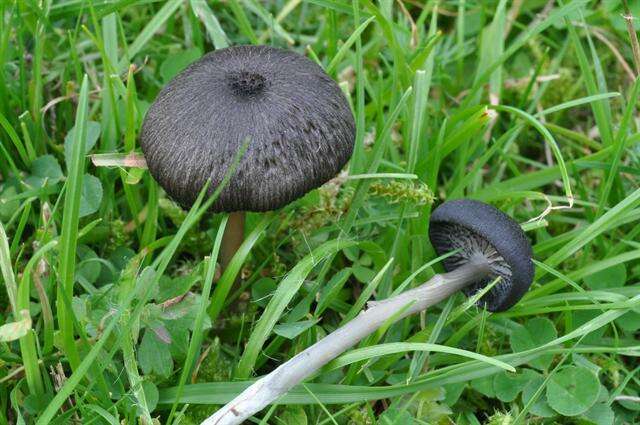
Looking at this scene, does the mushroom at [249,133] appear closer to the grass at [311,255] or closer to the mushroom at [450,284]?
the grass at [311,255]

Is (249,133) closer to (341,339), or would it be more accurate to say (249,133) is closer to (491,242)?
(341,339)

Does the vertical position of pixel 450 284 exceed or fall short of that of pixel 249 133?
it falls short

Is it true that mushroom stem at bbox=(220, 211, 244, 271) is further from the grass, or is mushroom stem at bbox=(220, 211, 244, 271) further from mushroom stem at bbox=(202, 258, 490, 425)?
mushroom stem at bbox=(202, 258, 490, 425)

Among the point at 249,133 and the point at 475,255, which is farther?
the point at 475,255

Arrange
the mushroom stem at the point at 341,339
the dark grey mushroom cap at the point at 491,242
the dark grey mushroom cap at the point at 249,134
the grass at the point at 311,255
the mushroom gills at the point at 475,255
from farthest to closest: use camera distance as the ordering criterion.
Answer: the mushroom gills at the point at 475,255, the dark grey mushroom cap at the point at 491,242, the grass at the point at 311,255, the dark grey mushroom cap at the point at 249,134, the mushroom stem at the point at 341,339

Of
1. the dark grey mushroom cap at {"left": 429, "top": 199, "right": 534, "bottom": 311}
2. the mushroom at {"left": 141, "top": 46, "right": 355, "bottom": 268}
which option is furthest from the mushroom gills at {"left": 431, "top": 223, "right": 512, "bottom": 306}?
the mushroom at {"left": 141, "top": 46, "right": 355, "bottom": 268}

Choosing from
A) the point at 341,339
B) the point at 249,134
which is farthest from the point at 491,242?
the point at 249,134

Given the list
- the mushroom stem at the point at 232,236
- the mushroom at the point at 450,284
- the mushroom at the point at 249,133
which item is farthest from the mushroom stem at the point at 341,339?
the mushroom stem at the point at 232,236
